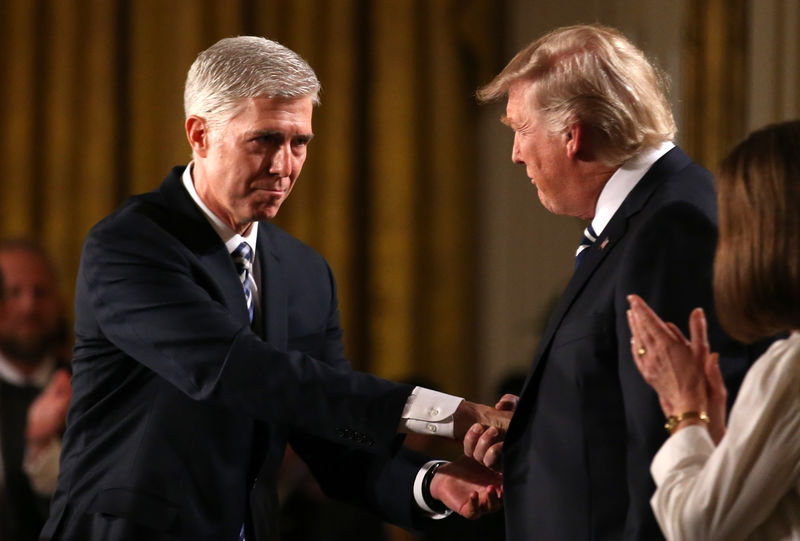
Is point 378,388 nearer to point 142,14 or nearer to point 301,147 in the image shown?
point 301,147

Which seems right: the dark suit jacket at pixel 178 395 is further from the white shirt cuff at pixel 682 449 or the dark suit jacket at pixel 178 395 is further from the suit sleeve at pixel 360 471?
the white shirt cuff at pixel 682 449

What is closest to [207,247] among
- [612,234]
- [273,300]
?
[273,300]

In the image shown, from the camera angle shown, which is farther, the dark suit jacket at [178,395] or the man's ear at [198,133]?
the man's ear at [198,133]

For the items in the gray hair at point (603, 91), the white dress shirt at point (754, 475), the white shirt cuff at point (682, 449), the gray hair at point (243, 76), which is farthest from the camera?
the gray hair at point (243, 76)

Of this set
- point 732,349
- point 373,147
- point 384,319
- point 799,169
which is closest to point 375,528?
point 384,319

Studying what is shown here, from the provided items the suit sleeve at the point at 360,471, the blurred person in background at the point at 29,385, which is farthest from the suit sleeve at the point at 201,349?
the blurred person in background at the point at 29,385

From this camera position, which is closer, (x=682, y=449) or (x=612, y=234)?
(x=682, y=449)

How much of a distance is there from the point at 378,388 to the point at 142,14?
3.57 m

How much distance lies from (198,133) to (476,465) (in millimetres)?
970

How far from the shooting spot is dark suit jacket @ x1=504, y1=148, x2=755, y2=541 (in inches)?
72.4

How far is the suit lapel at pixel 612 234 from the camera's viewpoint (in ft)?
6.49

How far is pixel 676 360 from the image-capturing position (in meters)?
1.73

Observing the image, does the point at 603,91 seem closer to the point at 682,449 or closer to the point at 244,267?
the point at 682,449

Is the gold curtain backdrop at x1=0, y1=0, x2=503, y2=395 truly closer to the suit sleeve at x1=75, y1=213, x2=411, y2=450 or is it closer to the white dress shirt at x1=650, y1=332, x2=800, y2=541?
the suit sleeve at x1=75, y1=213, x2=411, y2=450
